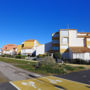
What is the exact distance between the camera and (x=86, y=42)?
1398 inches

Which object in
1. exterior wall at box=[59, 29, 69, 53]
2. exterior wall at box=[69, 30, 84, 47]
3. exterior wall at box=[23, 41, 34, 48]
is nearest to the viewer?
exterior wall at box=[59, 29, 69, 53]

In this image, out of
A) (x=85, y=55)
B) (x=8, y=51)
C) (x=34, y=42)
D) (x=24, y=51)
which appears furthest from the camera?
(x=8, y=51)

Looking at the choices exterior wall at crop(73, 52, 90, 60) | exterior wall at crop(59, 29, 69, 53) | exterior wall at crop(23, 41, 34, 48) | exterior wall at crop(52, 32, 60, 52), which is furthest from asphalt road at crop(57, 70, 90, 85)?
exterior wall at crop(23, 41, 34, 48)

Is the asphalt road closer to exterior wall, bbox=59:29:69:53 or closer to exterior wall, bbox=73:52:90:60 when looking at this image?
exterior wall, bbox=73:52:90:60

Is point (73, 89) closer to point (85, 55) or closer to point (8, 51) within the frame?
point (85, 55)

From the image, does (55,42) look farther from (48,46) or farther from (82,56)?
(82,56)

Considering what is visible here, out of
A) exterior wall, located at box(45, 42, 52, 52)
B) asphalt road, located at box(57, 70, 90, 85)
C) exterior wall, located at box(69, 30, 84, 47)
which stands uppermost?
exterior wall, located at box(69, 30, 84, 47)

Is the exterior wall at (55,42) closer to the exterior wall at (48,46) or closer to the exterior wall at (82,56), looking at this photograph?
the exterior wall at (48,46)

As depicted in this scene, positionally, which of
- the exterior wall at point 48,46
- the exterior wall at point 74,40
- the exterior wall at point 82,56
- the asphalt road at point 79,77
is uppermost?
the exterior wall at point 74,40

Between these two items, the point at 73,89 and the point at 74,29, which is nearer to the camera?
the point at 73,89

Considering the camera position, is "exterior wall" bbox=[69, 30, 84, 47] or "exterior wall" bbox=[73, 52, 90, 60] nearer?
"exterior wall" bbox=[73, 52, 90, 60]

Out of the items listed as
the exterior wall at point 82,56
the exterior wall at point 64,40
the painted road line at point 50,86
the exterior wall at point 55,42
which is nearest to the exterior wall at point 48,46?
the exterior wall at point 55,42

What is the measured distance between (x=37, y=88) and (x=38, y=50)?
3540 centimetres

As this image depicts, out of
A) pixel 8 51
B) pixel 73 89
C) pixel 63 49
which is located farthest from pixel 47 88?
pixel 8 51
